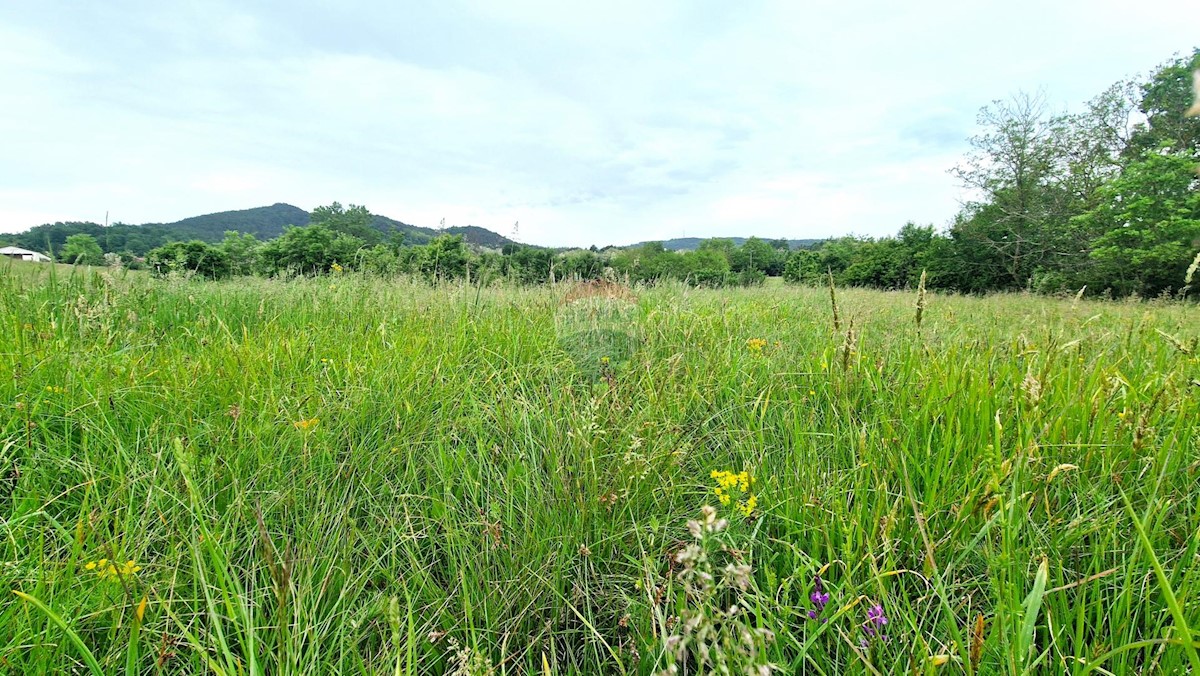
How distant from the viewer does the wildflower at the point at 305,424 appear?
5.16 ft

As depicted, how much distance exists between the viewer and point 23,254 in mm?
3199

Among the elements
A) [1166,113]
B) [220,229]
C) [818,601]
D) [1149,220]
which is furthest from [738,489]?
[220,229]

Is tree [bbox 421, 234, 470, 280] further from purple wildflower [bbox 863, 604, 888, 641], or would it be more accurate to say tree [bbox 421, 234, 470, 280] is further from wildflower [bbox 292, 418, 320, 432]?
purple wildflower [bbox 863, 604, 888, 641]

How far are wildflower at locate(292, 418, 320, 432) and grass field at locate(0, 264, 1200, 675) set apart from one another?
0.03 meters

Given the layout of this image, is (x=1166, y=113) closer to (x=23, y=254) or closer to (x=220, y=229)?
(x=23, y=254)

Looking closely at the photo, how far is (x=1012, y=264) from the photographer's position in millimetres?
25062

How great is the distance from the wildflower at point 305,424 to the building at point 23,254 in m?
3.09

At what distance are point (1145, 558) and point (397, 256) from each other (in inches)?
250

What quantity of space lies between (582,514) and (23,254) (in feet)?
14.8

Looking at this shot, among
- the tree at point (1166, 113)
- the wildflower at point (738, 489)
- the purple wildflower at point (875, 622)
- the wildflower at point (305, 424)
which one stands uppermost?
the tree at point (1166, 113)

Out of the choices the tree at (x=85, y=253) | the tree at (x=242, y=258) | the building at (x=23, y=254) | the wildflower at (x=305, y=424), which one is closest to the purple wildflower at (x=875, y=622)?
the wildflower at (x=305, y=424)

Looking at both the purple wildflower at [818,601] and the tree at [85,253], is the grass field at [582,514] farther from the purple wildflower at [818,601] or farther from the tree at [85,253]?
the tree at [85,253]

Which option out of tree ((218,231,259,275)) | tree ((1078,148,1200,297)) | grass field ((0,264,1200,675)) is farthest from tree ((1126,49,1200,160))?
tree ((218,231,259,275))

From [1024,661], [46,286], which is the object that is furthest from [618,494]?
[46,286]
